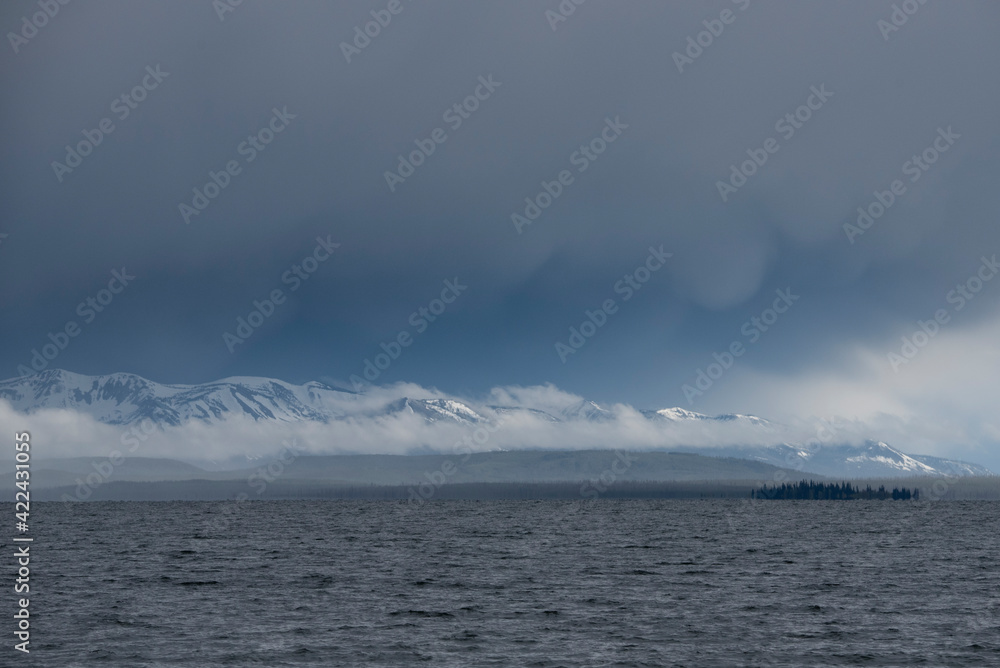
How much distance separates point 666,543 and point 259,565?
6514 centimetres

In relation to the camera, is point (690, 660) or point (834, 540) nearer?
point (690, 660)

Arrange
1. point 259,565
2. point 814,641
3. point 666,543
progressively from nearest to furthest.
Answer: point 814,641
point 259,565
point 666,543

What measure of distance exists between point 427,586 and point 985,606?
43.8 meters

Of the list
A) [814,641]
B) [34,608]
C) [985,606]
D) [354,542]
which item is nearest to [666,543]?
[354,542]

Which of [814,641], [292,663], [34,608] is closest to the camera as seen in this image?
[292,663]

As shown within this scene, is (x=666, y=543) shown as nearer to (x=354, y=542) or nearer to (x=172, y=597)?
(x=354, y=542)

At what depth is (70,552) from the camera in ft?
376

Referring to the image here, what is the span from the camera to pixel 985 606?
6425cm

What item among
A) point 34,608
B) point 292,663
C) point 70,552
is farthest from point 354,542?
point 292,663

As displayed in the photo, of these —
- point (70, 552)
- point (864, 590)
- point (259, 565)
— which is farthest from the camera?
point (70, 552)

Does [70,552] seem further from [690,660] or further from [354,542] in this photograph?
[690,660]

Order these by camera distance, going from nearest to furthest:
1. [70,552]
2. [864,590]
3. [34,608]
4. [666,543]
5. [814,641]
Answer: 1. [814,641]
2. [34,608]
3. [864,590]
4. [70,552]
5. [666,543]

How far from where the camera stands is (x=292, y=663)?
1797 inches

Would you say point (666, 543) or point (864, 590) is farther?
point (666, 543)
